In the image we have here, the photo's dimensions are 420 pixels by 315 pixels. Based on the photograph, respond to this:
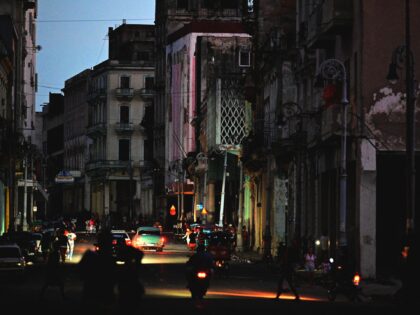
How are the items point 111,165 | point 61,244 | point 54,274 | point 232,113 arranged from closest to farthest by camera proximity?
point 54,274 < point 61,244 < point 232,113 < point 111,165

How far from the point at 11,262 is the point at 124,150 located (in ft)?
441

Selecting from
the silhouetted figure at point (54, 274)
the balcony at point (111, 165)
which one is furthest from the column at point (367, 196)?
the balcony at point (111, 165)

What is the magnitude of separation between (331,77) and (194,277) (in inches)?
587

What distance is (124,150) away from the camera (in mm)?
183750

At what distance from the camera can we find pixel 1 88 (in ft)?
308

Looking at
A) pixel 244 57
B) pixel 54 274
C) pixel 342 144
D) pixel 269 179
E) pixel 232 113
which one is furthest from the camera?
pixel 244 57

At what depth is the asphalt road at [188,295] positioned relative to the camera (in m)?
31.7

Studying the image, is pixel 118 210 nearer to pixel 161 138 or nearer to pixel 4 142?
pixel 161 138

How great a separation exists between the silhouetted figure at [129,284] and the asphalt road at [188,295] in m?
0.29

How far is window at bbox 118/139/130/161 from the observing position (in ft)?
601

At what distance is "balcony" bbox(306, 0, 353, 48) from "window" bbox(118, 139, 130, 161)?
12513 cm

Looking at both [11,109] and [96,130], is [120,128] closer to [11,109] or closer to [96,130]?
[96,130]

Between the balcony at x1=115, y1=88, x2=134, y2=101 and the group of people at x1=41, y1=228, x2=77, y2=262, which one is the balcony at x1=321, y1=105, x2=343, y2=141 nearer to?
the group of people at x1=41, y1=228, x2=77, y2=262

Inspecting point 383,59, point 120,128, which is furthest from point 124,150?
point 383,59
